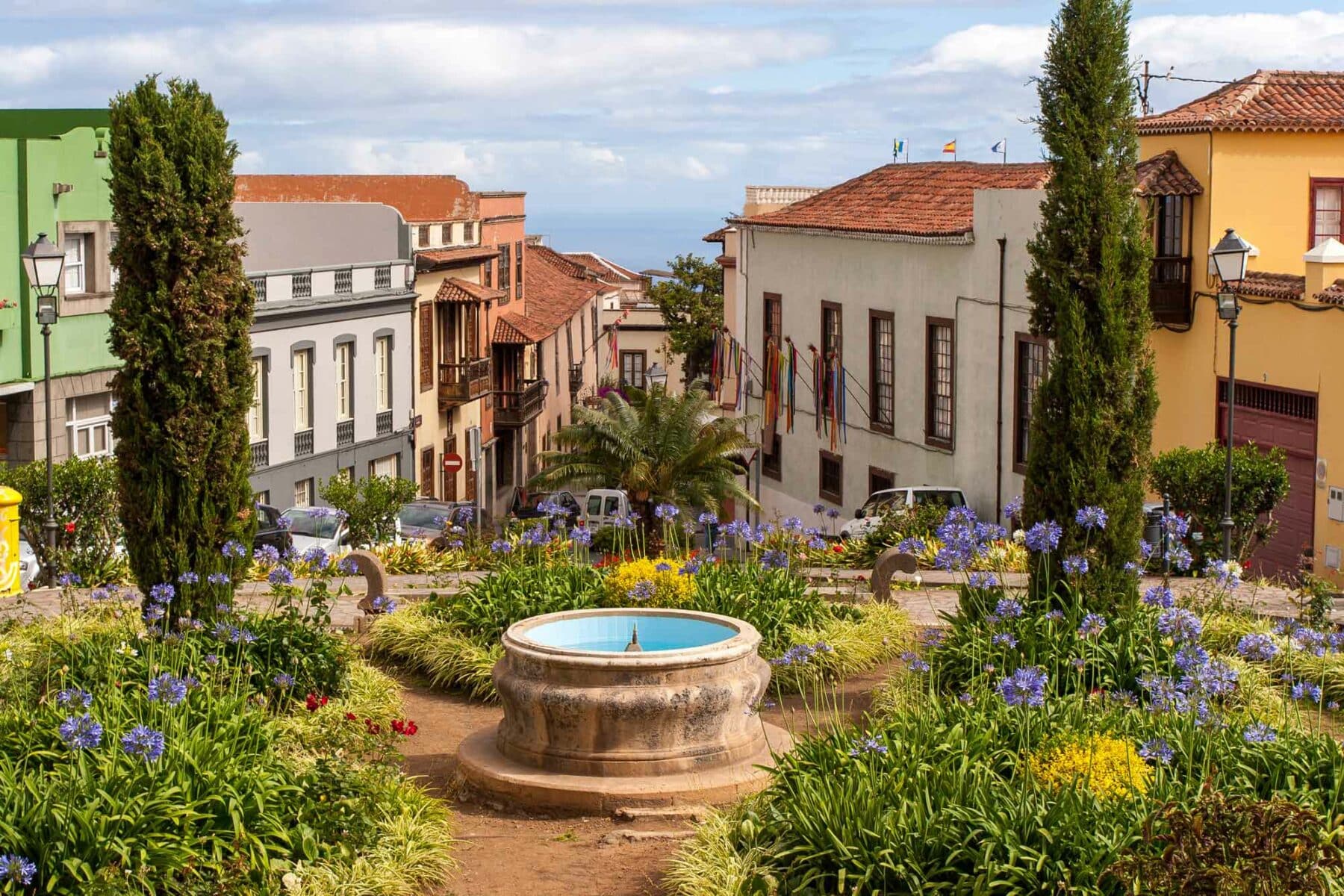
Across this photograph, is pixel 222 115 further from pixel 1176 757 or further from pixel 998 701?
pixel 1176 757

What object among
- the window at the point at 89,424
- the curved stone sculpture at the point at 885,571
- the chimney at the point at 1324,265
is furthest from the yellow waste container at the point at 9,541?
the chimney at the point at 1324,265

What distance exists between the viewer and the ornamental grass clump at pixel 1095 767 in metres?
8.09

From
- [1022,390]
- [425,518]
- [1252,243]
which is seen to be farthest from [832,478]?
[1252,243]

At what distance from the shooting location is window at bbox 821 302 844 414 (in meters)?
34.6

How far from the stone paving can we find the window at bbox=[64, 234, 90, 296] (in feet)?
40.2

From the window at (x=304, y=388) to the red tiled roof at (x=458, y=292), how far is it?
7267mm

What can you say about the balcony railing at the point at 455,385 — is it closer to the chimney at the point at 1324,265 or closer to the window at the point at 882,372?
the window at the point at 882,372

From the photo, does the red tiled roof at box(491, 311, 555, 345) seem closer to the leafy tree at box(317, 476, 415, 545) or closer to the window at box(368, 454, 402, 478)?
the window at box(368, 454, 402, 478)

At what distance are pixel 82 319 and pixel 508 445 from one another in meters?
22.1

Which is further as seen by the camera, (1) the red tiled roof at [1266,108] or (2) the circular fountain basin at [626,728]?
(1) the red tiled roof at [1266,108]

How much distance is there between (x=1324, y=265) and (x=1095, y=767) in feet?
53.5

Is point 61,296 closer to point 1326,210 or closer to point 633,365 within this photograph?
point 1326,210

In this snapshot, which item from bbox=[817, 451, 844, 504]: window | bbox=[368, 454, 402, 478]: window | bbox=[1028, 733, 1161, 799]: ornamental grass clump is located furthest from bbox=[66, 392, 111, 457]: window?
bbox=[1028, 733, 1161, 799]: ornamental grass clump


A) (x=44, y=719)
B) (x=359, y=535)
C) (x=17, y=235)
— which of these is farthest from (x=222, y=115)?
(x=17, y=235)
